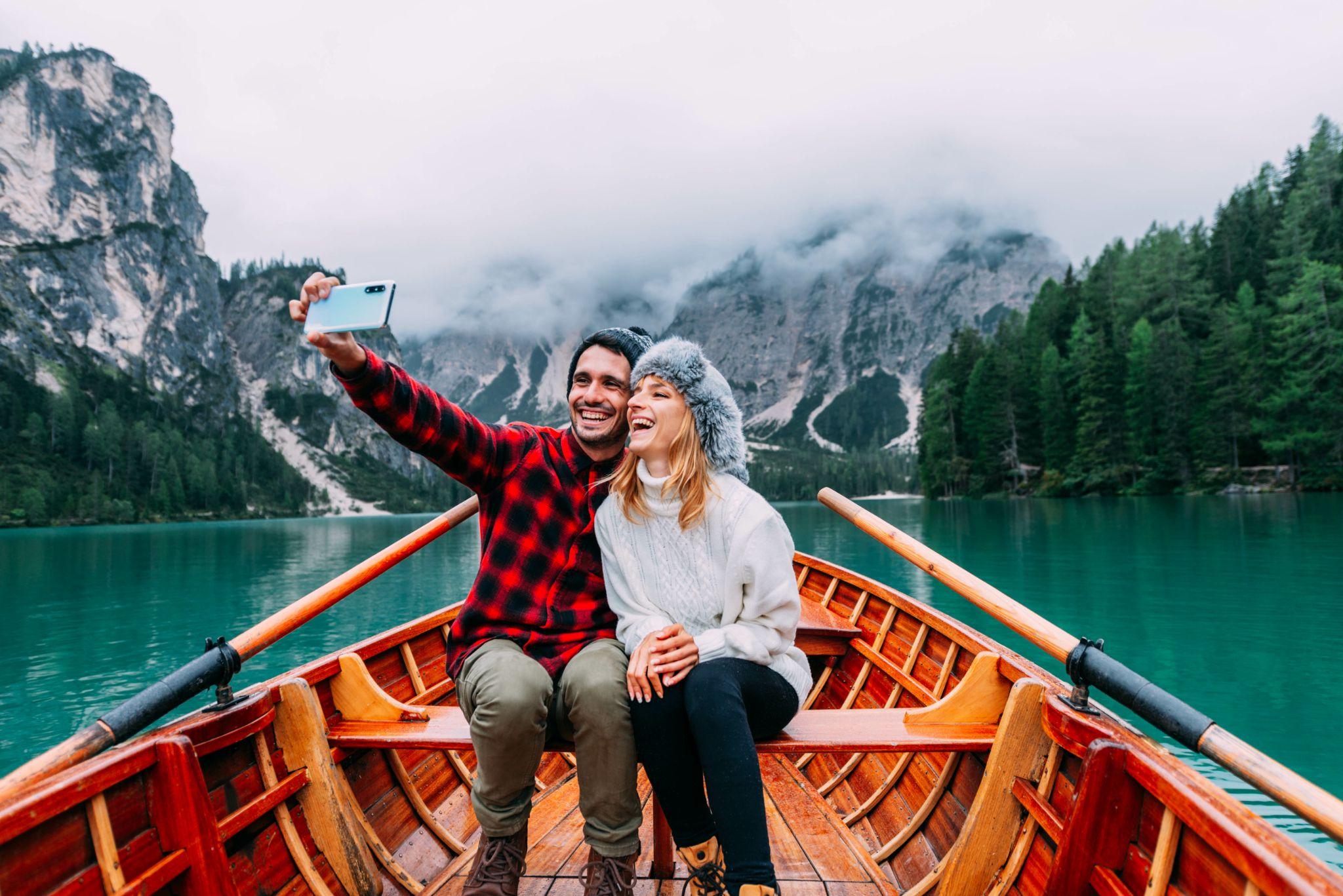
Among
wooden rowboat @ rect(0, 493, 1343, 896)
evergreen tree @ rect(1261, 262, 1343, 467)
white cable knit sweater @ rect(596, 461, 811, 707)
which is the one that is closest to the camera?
wooden rowboat @ rect(0, 493, 1343, 896)

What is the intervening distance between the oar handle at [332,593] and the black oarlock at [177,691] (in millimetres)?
101

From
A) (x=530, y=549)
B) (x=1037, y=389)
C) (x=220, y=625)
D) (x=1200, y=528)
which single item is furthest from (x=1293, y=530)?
(x=1037, y=389)

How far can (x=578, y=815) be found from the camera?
12.5ft

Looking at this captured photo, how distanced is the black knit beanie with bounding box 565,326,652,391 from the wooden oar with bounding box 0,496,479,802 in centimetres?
178

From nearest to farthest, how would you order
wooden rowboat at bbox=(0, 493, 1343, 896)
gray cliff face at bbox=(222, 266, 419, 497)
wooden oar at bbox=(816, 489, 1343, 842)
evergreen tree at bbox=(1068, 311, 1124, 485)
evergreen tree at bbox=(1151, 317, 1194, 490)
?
1. wooden oar at bbox=(816, 489, 1343, 842)
2. wooden rowboat at bbox=(0, 493, 1343, 896)
3. evergreen tree at bbox=(1151, 317, 1194, 490)
4. evergreen tree at bbox=(1068, 311, 1124, 485)
5. gray cliff face at bbox=(222, 266, 419, 497)

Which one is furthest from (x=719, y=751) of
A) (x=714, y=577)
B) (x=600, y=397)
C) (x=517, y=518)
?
(x=600, y=397)

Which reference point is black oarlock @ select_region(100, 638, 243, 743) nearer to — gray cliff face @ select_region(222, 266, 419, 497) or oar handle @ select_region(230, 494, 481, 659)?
oar handle @ select_region(230, 494, 481, 659)

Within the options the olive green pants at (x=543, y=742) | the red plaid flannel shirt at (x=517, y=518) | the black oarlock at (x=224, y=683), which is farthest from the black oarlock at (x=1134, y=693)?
the black oarlock at (x=224, y=683)

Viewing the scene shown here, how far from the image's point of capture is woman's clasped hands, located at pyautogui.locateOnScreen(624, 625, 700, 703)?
8.16 feet

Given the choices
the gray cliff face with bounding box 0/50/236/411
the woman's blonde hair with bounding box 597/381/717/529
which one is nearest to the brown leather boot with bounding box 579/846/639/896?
the woman's blonde hair with bounding box 597/381/717/529

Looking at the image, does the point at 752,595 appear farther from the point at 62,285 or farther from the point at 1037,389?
the point at 62,285

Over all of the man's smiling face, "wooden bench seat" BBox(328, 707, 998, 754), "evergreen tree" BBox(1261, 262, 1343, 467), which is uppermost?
"evergreen tree" BBox(1261, 262, 1343, 467)

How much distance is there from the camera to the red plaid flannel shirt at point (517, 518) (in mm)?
2822

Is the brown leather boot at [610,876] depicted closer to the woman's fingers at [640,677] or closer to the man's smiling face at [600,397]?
the woman's fingers at [640,677]
